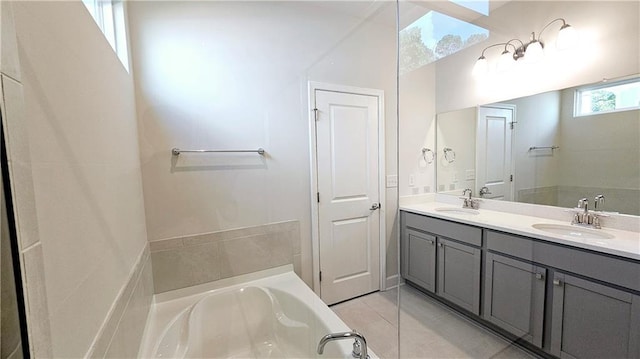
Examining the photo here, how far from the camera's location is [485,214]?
2.29m

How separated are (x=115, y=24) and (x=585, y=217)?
336cm

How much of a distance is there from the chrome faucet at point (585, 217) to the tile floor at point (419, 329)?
1.01 meters

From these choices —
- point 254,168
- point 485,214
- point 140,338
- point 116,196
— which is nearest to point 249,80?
point 254,168

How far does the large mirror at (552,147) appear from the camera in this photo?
1.63 m

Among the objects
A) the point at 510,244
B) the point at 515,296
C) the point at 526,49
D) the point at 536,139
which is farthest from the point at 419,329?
the point at 526,49

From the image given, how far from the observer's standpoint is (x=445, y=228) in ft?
7.53

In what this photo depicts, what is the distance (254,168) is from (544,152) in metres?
2.39

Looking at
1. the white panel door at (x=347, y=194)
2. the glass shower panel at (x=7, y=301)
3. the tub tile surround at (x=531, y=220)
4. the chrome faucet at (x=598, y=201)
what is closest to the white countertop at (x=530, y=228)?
the tub tile surround at (x=531, y=220)

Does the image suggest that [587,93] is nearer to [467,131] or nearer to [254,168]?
[467,131]

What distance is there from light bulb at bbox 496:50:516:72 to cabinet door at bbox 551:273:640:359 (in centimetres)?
176

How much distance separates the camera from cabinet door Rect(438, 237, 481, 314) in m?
2.07

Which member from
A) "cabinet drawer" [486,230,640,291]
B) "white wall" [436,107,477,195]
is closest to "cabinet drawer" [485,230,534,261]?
"cabinet drawer" [486,230,640,291]

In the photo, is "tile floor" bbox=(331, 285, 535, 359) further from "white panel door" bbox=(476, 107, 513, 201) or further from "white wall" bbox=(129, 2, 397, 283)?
"white panel door" bbox=(476, 107, 513, 201)

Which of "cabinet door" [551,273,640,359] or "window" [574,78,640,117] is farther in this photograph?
"window" [574,78,640,117]
